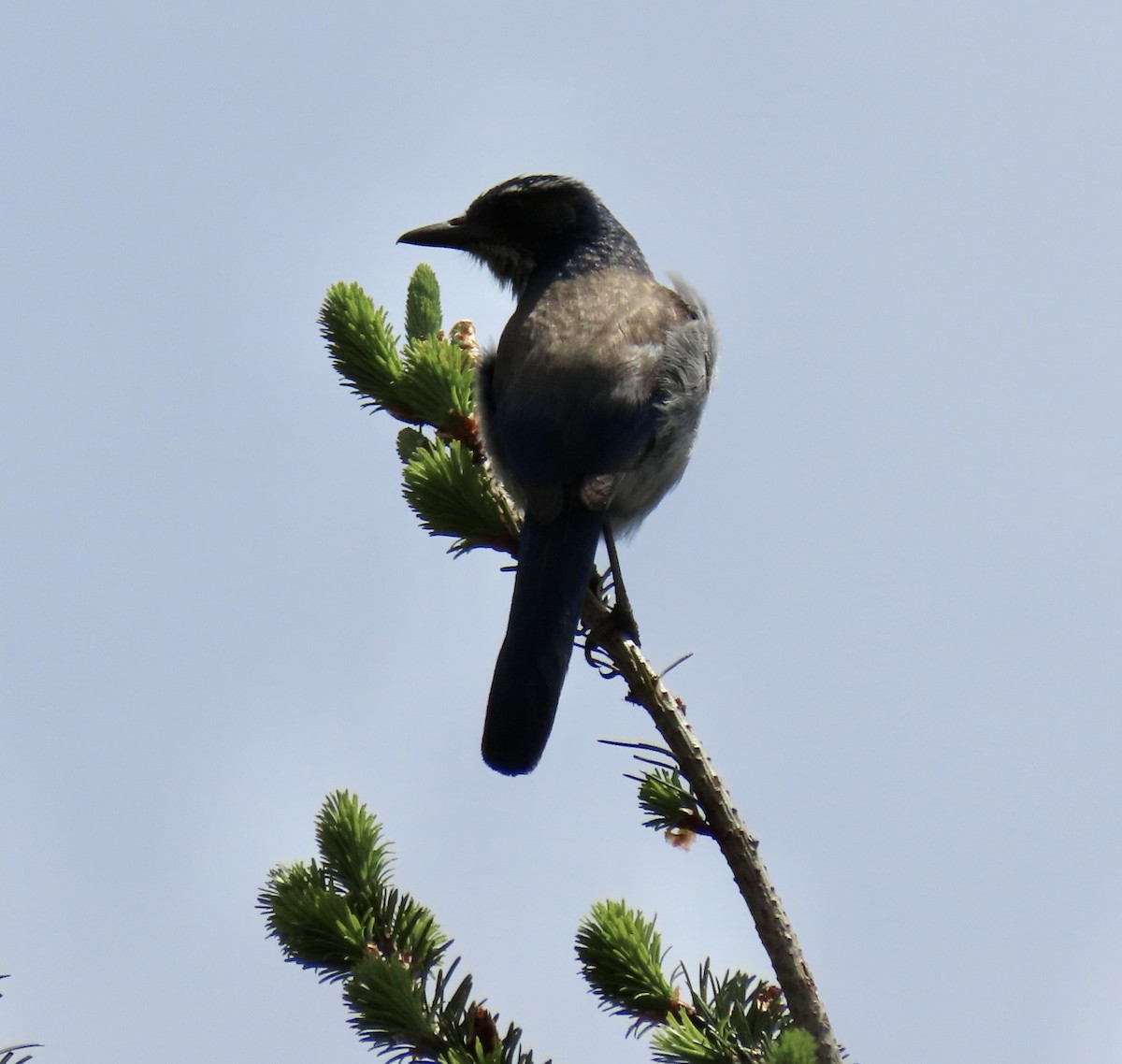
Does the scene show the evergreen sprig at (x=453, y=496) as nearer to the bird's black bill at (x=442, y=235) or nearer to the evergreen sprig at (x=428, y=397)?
the evergreen sprig at (x=428, y=397)

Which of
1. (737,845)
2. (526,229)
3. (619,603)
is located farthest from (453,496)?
(526,229)

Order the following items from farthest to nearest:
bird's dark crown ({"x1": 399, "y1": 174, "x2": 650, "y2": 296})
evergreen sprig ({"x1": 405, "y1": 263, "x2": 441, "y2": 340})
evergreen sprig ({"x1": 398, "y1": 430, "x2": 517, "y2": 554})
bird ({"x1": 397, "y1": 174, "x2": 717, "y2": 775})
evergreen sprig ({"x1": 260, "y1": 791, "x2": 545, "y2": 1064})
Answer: bird's dark crown ({"x1": 399, "y1": 174, "x2": 650, "y2": 296}), evergreen sprig ({"x1": 405, "y1": 263, "x2": 441, "y2": 340}), bird ({"x1": 397, "y1": 174, "x2": 717, "y2": 775}), evergreen sprig ({"x1": 398, "y1": 430, "x2": 517, "y2": 554}), evergreen sprig ({"x1": 260, "y1": 791, "x2": 545, "y2": 1064})

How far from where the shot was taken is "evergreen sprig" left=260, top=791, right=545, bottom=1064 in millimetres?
1986

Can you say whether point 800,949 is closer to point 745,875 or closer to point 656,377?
point 745,875

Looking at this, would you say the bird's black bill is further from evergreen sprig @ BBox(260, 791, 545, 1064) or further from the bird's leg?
evergreen sprig @ BBox(260, 791, 545, 1064)

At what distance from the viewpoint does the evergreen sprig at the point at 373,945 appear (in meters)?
1.99

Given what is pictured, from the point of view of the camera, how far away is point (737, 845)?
2336 mm

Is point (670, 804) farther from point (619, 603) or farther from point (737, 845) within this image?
point (619, 603)

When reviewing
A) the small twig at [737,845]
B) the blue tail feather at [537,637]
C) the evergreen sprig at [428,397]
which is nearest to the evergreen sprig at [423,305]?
the evergreen sprig at [428,397]

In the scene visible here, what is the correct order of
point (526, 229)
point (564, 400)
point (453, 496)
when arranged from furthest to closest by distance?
1. point (526, 229)
2. point (564, 400)
3. point (453, 496)

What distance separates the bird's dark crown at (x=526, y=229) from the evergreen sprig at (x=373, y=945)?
3.46 m

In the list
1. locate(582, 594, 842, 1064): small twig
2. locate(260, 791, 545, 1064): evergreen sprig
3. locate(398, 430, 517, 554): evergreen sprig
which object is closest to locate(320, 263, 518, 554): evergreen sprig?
locate(398, 430, 517, 554): evergreen sprig

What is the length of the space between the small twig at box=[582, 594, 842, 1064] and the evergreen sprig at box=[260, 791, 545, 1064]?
479 millimetres

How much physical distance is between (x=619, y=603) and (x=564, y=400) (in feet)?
2.39
